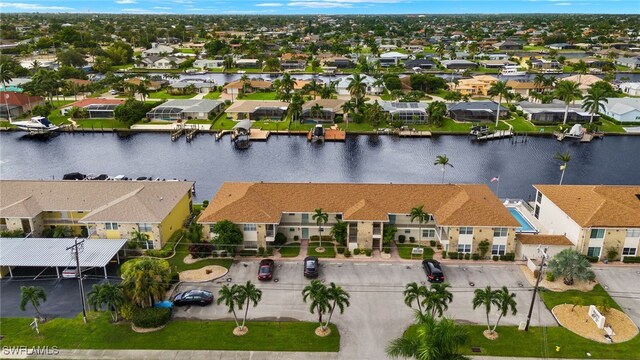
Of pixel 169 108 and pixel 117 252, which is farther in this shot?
pixel 169 108

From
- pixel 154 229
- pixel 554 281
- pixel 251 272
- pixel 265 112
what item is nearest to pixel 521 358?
pixel 554 281

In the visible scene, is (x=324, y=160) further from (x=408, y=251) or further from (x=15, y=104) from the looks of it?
(x=15, y=104)

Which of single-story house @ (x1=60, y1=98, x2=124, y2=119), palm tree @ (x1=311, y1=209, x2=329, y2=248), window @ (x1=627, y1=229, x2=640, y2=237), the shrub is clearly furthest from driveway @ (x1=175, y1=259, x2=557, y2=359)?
single-story house @ (x1=60, y1=98, x2=124, y2=119)

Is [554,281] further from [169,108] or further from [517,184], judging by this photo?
[169,108]

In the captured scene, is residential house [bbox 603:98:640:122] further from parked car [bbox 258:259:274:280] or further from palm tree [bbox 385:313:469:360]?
palm tree [bbox 385:313:469:360]

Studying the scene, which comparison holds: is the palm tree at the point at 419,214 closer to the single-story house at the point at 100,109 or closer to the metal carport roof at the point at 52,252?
the metal carport roof at the point at 52,252

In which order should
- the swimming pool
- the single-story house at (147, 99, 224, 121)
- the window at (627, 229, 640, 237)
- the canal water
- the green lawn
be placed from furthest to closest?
1. the single-story house at (147, 99, 224, 121)
2. the canal water
3. the swimming pool
4. the green lawn
5. the window at (627, 229, 640, 237)

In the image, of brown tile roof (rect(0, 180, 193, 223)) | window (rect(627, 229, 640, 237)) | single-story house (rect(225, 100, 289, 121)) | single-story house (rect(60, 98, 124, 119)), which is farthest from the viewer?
single-story house (rect(60, 98, 124, 119))
